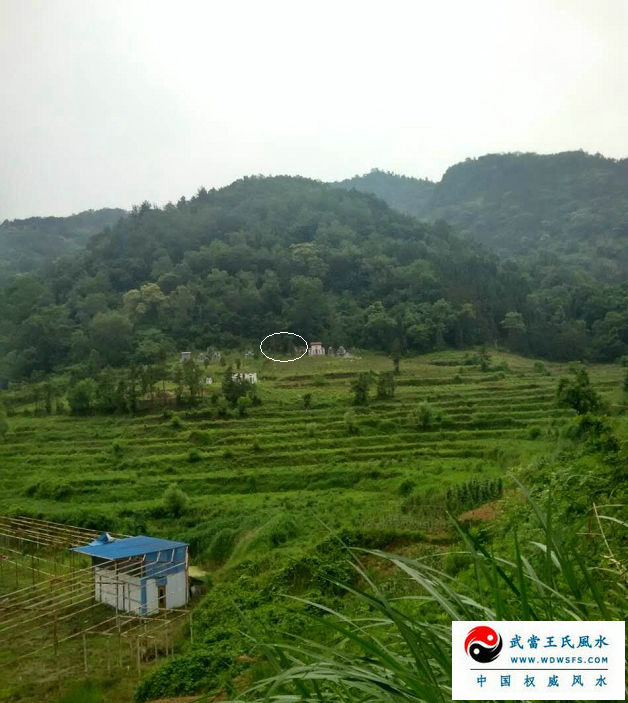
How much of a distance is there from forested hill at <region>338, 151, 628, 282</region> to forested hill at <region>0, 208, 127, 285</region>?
157 feet

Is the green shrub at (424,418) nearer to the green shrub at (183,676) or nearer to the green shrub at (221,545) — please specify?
the green shrub at (221,545)

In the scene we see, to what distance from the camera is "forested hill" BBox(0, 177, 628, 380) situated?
41031mm

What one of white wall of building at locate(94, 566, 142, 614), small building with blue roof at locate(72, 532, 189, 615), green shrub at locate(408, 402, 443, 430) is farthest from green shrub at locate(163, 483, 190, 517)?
green shrub at locate(408, 402, 443, 430)

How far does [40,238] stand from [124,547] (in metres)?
70.6

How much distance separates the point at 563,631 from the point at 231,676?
5314 millimetres

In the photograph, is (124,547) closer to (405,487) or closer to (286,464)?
(405,487)

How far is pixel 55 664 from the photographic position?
9531 mm

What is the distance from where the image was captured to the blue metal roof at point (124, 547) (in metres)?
11.8

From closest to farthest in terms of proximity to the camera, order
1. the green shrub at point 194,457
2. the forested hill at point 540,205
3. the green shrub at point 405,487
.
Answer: the green shrub at point 405,487 → the green shrub at point 194,457 → the forested hill at point 540,205

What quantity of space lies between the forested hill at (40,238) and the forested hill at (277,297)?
33.9 feet

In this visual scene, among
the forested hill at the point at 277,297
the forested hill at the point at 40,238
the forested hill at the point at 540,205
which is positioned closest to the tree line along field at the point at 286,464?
the forested hill at the point at 277,297

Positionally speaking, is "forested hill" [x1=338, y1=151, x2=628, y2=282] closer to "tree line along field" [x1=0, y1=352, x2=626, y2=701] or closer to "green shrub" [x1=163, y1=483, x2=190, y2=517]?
"tree line along field" [x1=0, y1=352, x2=626, y2=701]

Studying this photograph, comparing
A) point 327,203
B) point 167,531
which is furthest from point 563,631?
point 327,203

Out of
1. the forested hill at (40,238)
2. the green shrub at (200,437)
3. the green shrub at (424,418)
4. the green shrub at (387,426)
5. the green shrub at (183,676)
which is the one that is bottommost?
the green shrub at (183,676)
